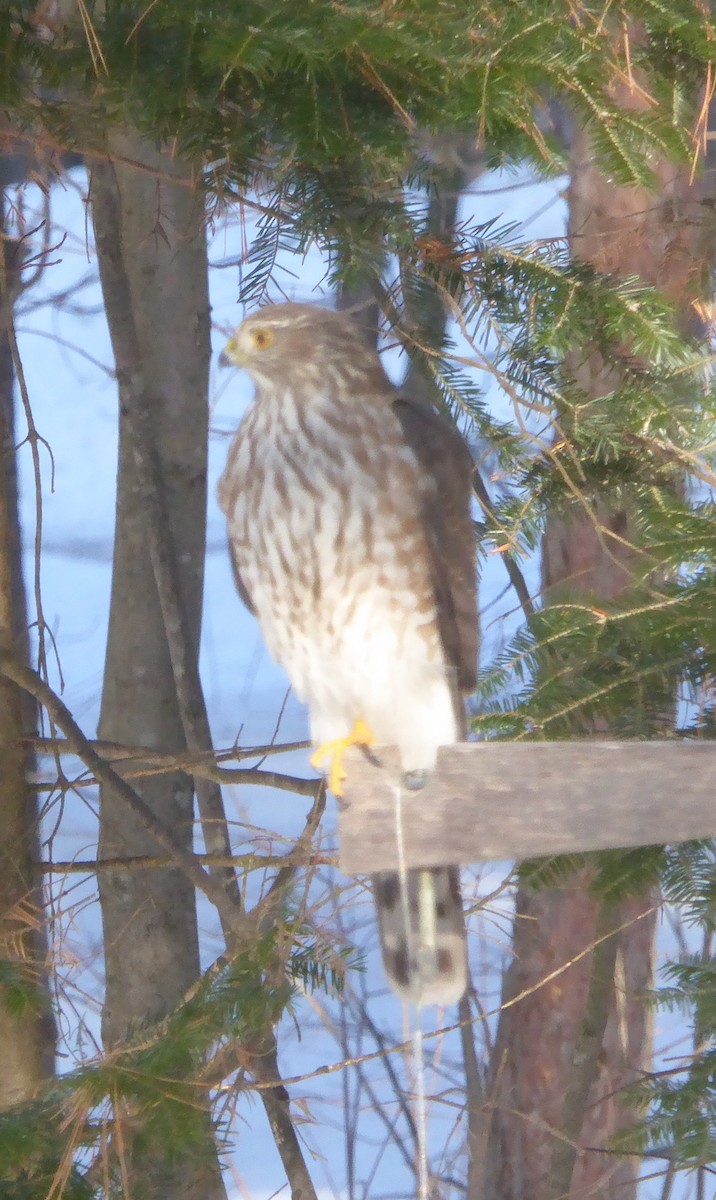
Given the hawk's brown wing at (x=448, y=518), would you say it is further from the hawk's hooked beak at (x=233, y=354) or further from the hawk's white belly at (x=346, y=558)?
the hawk's hooked beak at (x=233, y=354)

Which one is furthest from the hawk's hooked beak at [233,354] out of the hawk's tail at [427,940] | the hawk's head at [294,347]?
the hawk's tail at [427,940]

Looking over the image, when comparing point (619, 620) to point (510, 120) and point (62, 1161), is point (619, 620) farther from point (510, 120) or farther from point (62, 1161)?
point (62, 1161)

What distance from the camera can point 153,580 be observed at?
250cm

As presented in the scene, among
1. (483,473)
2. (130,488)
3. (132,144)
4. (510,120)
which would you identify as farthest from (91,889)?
(510,120)

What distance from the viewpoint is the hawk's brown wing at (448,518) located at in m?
1.73

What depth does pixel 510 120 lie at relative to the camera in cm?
137

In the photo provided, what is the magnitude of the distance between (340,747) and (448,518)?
38cm

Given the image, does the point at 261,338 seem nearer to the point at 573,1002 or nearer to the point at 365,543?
the point at 365,543

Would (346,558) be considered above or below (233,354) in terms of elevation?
below

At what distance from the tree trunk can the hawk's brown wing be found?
0.72m

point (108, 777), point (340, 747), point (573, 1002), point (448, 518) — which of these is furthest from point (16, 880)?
point (573, 1002)

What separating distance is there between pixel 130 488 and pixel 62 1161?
4.75 ft

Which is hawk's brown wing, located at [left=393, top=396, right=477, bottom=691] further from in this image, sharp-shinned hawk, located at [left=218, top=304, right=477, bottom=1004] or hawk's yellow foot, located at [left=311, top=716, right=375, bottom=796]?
hawk's yellow foot, located at [left=311, top=716, right=375, bottom=796]

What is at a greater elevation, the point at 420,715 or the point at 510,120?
the point at 510,120
